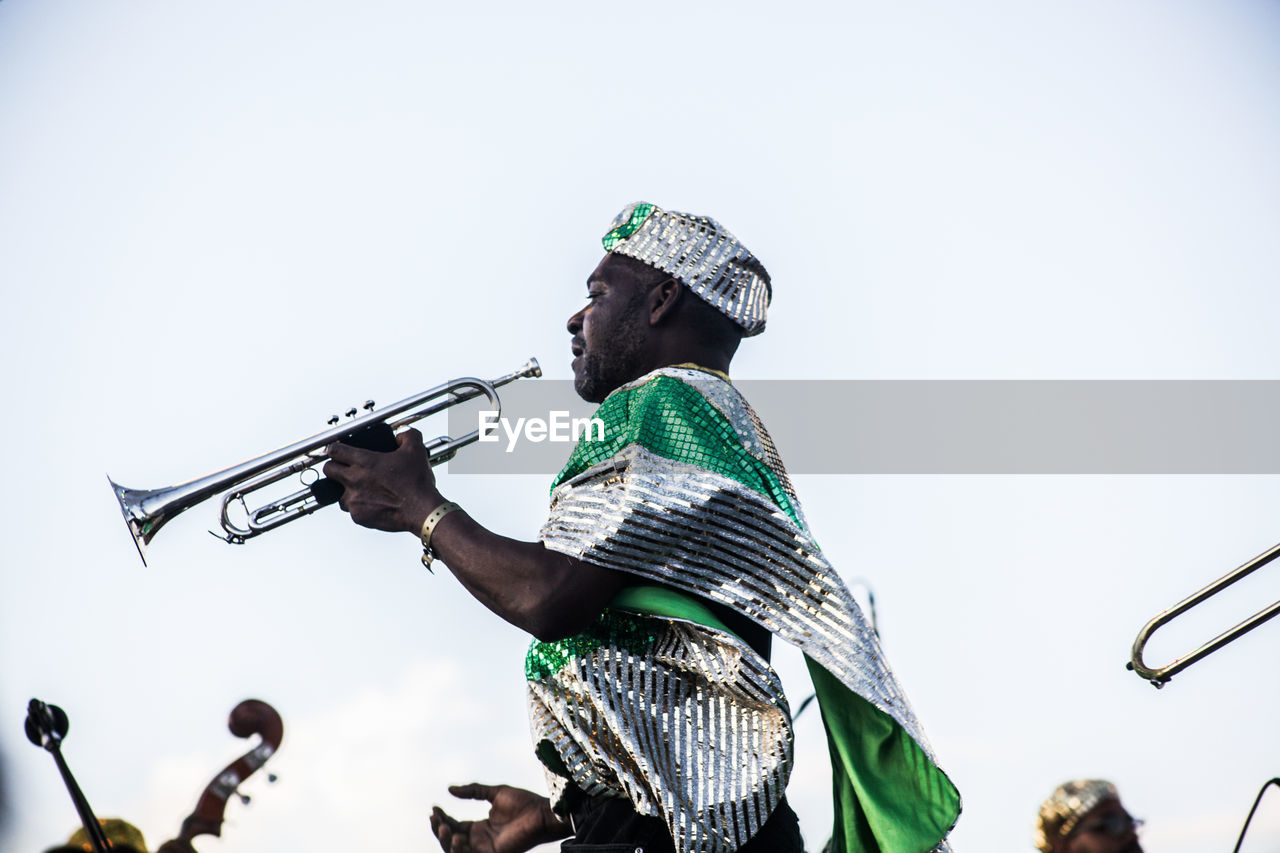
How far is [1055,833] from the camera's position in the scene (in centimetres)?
563

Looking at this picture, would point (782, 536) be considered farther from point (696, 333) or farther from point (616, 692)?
point (696, 333)

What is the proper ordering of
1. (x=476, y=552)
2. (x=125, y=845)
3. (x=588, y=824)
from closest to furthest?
(x=476, y=552), (x=588, y=824), (x=125, y=845)

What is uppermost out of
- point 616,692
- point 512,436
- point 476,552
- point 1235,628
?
point 512,436

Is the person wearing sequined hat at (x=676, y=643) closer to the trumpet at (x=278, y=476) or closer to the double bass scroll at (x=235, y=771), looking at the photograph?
the trumpet at (x=278, y=476)

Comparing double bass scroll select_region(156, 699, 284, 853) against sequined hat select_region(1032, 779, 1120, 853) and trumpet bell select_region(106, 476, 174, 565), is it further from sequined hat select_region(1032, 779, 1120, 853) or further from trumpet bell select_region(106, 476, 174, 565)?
sequined hat select_region(1032, 779, 1120, 853)

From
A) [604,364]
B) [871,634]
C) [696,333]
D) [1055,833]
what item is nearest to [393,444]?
[604,364]

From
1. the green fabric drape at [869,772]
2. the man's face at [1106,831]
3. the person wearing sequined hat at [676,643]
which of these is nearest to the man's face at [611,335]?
the person wearing sequined hat at [676,643]

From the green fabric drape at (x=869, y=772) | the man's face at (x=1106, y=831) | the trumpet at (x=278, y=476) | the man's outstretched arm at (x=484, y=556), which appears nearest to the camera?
the man's outstretched arm at (x=484, y=556)

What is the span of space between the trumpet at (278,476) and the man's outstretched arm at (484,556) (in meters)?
0.29

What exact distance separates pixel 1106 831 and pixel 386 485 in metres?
3.60

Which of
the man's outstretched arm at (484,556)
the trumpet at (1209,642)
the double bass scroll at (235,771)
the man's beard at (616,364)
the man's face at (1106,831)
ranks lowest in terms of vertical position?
the man's face at (1106,831)

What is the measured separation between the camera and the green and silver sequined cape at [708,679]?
314 cm

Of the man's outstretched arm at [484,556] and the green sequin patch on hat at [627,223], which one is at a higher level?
the green sequin patch on hat at [627,223]

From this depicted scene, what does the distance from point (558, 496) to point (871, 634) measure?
851mm
